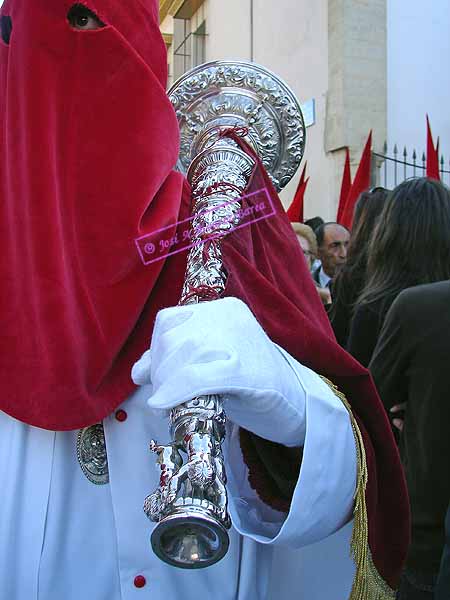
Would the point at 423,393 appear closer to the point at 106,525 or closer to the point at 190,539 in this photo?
the point at 106,525

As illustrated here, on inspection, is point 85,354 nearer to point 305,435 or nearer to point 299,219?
point 305,435

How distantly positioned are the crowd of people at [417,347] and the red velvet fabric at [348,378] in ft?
0.52

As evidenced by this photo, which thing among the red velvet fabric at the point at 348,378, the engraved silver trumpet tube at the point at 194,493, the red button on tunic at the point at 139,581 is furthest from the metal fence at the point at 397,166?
the engraved silver trumpet tube at the point at 194,493

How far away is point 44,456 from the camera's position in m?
1.29

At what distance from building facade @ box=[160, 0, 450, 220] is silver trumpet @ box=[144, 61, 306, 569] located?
5.80 metres

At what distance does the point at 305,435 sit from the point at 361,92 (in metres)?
6.76

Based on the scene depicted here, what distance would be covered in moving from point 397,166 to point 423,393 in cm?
578

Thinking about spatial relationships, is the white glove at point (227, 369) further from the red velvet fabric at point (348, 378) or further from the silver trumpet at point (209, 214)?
the red velvet fabric at point (348, 378)

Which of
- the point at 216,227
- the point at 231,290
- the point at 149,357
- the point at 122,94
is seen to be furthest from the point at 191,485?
the point at 122,94

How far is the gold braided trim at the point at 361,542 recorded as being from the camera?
3.79 ft

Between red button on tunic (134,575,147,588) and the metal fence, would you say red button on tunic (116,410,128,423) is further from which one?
the metal fence

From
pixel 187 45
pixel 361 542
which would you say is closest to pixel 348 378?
pixel 361 542

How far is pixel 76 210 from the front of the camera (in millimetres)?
1330

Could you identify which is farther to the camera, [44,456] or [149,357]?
[44,456]
